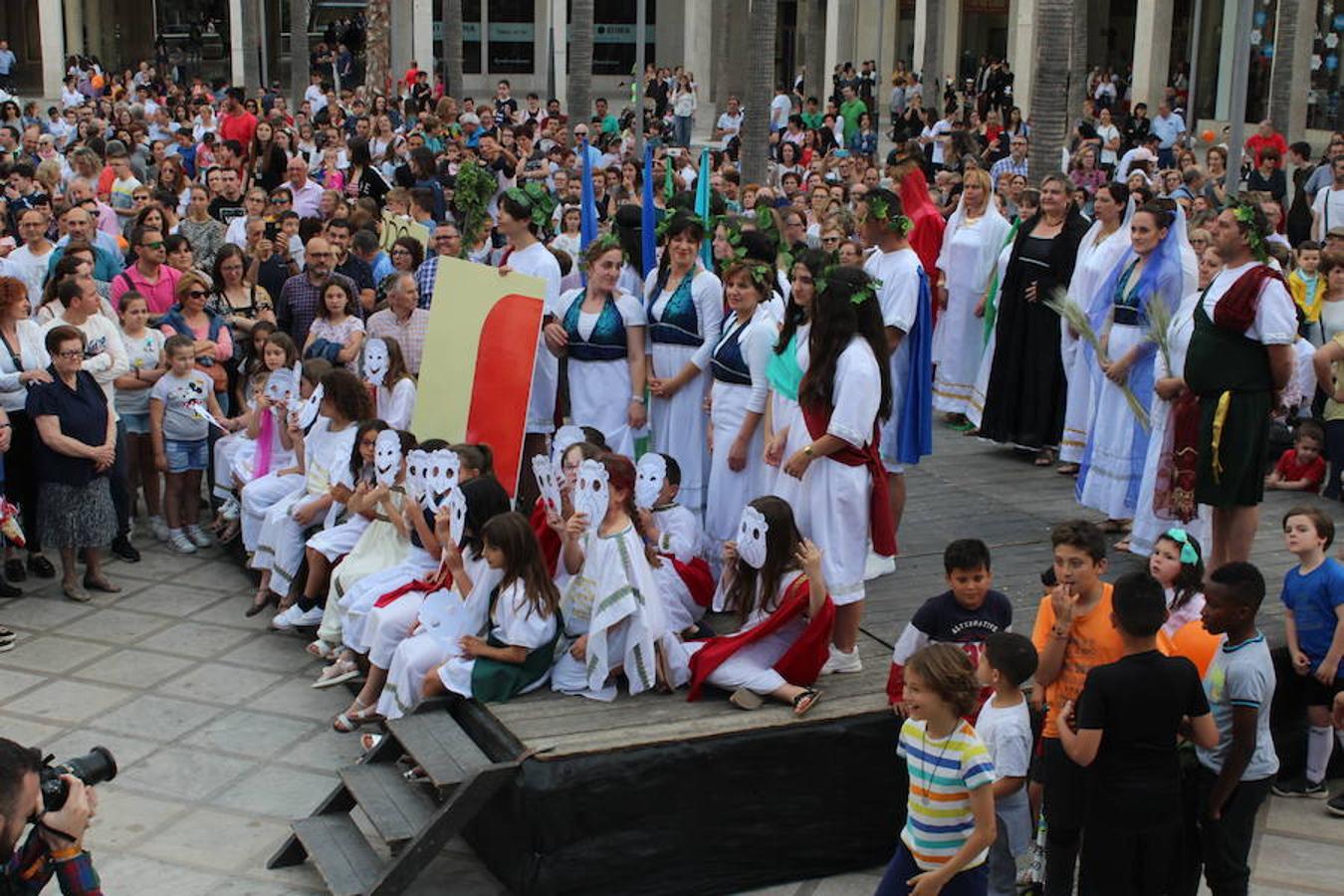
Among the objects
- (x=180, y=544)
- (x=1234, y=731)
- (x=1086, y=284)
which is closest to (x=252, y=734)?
(x=180, y=544)

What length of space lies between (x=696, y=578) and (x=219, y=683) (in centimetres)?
250

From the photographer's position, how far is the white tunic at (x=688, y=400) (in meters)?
8.49

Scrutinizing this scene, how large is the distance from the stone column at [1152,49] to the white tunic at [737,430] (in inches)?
1074

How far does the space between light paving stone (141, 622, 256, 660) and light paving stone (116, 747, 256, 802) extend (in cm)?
121

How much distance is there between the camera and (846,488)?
691 centimetres

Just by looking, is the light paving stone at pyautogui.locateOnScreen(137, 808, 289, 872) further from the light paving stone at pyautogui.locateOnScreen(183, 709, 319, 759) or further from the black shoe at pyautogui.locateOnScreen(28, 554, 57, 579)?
the black shoe at pyautogui.locateOnScreen(28, 554, 57, 579)

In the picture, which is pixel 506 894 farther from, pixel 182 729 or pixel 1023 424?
pixel 1023 424

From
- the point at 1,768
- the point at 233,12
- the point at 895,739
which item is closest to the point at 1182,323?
the point at 895,739

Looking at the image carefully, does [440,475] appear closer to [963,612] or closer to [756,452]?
[756,452]

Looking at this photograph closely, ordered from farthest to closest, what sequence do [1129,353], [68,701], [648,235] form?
[648,235]
[1129,353]
[68,701]

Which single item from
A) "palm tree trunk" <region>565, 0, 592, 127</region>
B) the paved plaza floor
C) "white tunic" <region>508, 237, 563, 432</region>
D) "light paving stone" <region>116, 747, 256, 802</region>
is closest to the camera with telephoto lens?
the paved plaza floor

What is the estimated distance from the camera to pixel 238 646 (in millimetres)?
8750

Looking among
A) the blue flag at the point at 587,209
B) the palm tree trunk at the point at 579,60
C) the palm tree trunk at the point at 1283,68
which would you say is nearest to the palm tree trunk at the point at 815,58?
the palm tree trunk at the point at 579,60

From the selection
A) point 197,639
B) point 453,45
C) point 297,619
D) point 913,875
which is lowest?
point 197,639
